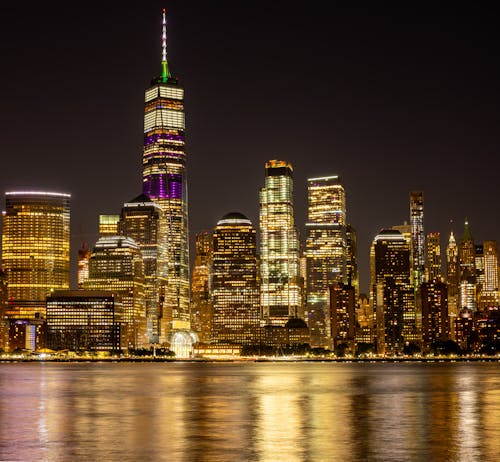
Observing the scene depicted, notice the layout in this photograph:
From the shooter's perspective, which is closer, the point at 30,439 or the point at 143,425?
the point at 30,439

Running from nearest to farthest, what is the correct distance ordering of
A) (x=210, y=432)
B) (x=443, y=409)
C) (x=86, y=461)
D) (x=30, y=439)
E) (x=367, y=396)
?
(x=86, y=461)
(x=30, y=439)
(x=210, y=432)
(x=443, y=409)
(x=367, y=396)

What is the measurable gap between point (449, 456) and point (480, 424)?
59.0 ft

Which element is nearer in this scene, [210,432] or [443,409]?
[210,432]

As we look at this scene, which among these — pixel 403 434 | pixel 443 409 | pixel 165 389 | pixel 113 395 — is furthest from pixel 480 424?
pixel 165 389

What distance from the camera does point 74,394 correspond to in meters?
107

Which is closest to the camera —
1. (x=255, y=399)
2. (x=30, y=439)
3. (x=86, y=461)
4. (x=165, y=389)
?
(x=86, y=461)

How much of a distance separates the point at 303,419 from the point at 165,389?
54.7 metres

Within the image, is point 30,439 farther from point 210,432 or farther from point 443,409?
point 443,409

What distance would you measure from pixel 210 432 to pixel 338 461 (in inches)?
605

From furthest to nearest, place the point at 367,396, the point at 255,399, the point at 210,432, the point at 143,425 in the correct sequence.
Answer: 1. the point at 367,396
2. the point at 255,399
3. the point at 143,425
4. the point at 210,432

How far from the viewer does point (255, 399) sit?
312 ft

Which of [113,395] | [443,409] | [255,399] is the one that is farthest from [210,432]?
[113,395]

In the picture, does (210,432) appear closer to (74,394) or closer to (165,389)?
(74,394)

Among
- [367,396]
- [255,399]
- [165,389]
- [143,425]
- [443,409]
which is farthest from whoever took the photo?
[165,389]
